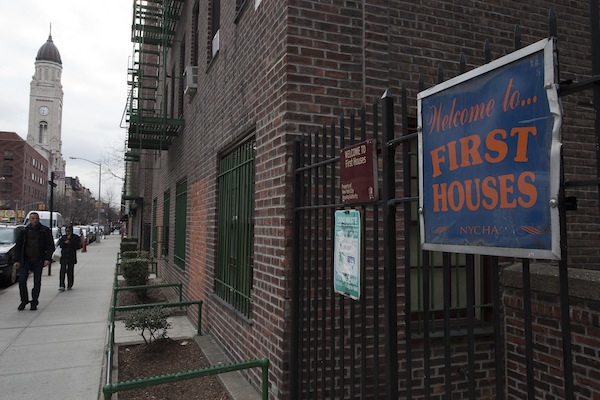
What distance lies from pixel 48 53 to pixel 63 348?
12825cm

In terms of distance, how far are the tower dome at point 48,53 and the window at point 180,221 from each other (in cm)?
12356

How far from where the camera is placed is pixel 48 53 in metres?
113

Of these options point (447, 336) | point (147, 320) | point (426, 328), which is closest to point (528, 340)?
point (447, 336)

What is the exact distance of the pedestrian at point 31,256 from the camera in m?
9.02

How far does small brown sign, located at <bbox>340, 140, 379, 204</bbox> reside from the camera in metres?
2.56

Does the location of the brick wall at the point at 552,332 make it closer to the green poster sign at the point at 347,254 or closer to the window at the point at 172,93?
the green poster sign at the point at 347,254

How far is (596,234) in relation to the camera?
15.7 feet

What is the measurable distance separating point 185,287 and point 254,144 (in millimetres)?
4716

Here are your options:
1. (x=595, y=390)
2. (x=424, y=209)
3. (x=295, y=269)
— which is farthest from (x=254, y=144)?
(x=595, y=390)

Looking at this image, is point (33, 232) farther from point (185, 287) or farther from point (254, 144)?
point (254, 144)

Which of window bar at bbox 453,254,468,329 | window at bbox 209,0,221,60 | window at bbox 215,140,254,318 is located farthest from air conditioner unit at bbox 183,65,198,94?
window bar at bbox 453,254,468,329

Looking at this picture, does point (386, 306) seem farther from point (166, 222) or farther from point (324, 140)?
point (166, 222)

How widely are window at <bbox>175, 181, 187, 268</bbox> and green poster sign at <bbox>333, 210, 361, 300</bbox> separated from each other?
6.68 meters

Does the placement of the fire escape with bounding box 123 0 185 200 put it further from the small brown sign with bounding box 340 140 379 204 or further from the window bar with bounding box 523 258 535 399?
the window bar with bounding box 523 258 535 399
